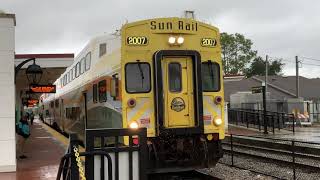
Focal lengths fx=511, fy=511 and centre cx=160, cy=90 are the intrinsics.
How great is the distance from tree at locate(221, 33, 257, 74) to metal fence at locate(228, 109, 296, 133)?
58.5 metres

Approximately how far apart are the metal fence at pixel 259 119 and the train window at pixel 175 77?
18760 millimetres

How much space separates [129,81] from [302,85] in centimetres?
5095

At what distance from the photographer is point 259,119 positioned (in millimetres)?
30188

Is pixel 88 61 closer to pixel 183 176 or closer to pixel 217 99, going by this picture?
pixel 183 176

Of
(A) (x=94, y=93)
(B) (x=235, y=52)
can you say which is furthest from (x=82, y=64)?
(B) (x=235, y=52)

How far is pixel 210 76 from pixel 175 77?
0.98 meters

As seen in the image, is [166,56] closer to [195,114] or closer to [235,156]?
[195,114]

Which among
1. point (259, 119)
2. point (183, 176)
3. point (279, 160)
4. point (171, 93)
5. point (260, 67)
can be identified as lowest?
point (183, 176)

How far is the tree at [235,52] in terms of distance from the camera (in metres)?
93.2

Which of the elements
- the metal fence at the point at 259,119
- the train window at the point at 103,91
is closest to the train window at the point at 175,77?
the train window at the point at 103,91

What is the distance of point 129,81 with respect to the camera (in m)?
11.1

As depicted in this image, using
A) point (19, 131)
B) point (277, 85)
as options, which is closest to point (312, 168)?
point (19, 131)

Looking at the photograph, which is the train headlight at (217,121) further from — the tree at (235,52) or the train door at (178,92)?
the tree at (235,52)

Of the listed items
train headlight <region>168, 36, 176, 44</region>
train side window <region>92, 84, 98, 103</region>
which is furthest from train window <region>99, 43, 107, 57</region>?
train headlight <region>168, 36, 176, 44</region>
